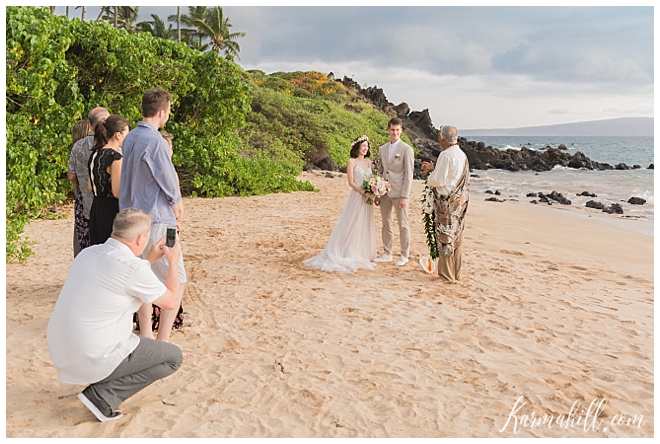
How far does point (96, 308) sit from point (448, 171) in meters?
4.78

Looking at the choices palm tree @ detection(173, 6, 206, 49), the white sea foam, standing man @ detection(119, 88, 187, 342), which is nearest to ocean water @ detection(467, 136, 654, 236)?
the white sea foam

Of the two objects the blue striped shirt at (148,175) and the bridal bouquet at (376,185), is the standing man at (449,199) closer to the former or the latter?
the bridal bouquet at (376,185)

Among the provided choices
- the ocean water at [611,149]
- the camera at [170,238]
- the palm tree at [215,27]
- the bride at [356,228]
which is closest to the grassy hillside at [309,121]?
the palm tree at [215,27]

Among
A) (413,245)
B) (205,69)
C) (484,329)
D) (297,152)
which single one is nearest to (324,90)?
(297,152)

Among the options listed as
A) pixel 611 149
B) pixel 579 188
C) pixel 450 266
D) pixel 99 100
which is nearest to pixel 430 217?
pixel 450 266

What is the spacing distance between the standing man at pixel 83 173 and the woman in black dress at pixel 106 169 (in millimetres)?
434

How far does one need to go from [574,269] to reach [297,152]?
18.2 meters

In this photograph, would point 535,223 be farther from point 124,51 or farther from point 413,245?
point 124,51

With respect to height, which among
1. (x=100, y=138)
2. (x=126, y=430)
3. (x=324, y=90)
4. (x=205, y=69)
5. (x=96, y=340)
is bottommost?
(x=126, y=430)

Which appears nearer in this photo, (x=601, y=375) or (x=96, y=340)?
(x=96, y=340)

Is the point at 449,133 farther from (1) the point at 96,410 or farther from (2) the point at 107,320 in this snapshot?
(1) the point at 96,410

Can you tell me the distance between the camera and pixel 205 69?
1468 cm

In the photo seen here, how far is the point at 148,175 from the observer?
4.93m

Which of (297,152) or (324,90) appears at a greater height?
(324,90)
